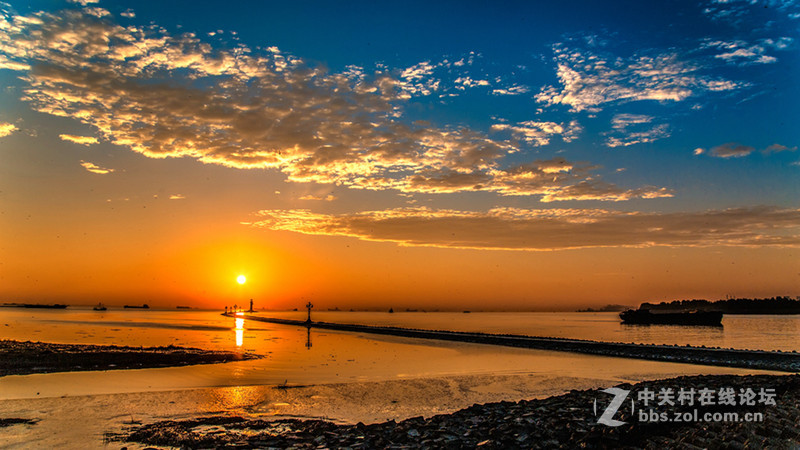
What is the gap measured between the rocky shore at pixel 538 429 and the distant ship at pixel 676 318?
94.4 m

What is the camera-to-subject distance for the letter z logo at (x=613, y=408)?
12.1 m

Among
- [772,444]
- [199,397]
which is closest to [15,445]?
[199,397]

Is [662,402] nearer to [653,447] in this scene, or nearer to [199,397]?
[653,447]

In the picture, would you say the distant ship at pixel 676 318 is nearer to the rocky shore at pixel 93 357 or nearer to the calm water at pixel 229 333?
the calm water at pixel 229 333

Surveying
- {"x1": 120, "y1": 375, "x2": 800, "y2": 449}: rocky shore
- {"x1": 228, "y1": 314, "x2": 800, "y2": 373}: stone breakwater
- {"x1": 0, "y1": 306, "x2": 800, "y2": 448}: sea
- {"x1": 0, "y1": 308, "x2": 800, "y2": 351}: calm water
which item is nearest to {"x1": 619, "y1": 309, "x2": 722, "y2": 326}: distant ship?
{"x1": 0, "y1": 308, "x2": 800, "y2": 351}: calm water

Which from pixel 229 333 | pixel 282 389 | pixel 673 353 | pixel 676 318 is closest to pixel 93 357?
pixel 282 389

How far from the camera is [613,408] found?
45.7 ft

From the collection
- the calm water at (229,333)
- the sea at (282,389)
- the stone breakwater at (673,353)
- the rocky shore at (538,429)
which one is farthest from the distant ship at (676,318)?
the rocky shore at (538,429)

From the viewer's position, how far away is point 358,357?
34.4 m

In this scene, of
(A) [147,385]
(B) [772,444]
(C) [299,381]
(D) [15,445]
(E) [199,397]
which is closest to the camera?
(B) [772,444]

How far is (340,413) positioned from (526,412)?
235 inches

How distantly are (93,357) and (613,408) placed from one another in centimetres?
2938

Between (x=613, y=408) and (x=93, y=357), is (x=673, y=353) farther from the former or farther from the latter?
(x=93, y=357)

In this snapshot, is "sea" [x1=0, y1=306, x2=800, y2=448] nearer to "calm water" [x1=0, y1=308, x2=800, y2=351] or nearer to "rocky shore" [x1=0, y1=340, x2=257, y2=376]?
"rocky shore" [x1=0, y1=340, x2=257, y2=376]
